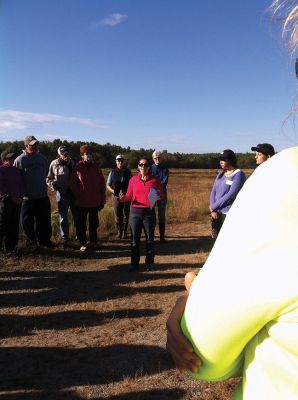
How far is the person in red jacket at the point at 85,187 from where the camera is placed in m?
8.69

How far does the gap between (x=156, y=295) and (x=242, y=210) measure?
5382 millimetres

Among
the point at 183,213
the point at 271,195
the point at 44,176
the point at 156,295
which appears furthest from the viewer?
the point at 183,213

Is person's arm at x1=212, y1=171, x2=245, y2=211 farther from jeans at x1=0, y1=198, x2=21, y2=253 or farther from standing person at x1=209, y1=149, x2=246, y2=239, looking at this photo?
jeans at x1=0, y1=198, x2=21, y2=253

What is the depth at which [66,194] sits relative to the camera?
9125 millimetres

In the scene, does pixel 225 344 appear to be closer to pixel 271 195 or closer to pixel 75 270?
pixel 271 195

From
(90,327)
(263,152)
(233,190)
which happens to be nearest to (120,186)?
(233,190)

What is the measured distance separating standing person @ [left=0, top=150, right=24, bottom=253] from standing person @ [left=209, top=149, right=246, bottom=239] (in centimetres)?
349

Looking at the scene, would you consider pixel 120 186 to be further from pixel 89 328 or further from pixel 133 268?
pixel 89 328

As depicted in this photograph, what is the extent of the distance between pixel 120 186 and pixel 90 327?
5367mm

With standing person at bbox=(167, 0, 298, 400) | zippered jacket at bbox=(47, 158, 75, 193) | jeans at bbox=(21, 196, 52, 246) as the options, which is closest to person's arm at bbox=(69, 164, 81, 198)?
zippered jacket at bbox=(47, 158, 75, 193)

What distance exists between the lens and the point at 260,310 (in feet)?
2.45

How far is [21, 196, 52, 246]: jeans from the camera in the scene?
27.2ft

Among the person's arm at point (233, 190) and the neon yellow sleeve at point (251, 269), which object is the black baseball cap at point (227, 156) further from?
the neon yellow sleeve at point (251, 269)

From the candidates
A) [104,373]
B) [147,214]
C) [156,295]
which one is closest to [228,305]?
[104,373]
